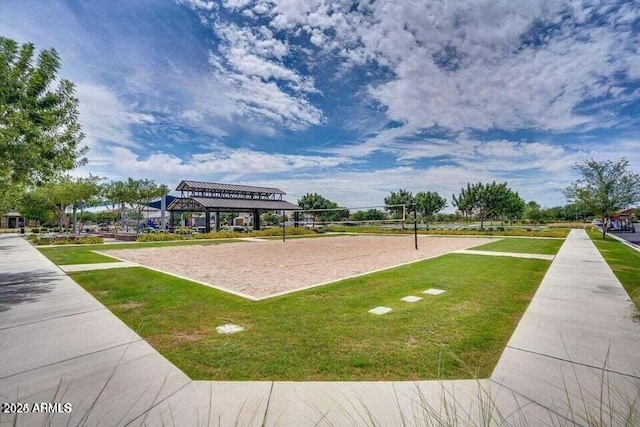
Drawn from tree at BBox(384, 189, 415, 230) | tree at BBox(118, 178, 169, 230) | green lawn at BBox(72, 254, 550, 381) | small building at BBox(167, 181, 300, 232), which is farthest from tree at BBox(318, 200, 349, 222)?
green lawn at BBox(72, 254, 550, 381)

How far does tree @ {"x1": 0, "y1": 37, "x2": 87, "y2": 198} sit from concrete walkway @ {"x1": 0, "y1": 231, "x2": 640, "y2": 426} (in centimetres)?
340

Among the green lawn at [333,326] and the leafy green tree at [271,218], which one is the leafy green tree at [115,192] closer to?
the green lawn at [333,326]

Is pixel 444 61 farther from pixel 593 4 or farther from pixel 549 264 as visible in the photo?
pixel 549 264

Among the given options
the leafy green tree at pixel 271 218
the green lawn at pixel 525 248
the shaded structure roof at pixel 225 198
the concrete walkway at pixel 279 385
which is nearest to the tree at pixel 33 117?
the concrete walkway at pixel 279 385

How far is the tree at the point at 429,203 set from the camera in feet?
149

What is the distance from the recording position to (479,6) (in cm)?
945

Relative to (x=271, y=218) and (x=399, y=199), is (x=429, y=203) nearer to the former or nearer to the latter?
(x=399, y=199)

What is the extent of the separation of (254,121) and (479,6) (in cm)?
1729

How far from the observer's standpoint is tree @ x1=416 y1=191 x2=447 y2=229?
45.4 metres

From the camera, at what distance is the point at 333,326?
410 cm

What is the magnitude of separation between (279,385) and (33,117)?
7501 mm

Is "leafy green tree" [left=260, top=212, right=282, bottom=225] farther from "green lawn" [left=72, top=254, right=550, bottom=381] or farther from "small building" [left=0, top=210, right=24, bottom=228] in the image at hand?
"green lawn" [left=72, top=254, right=550, bottom=381]

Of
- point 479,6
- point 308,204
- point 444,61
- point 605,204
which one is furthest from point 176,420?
point 308,204

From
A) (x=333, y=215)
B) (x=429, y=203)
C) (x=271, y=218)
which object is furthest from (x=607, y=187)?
(x=271, y=218)
